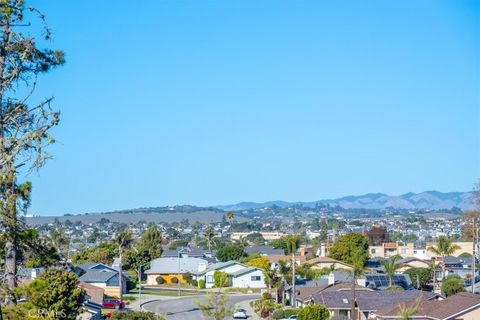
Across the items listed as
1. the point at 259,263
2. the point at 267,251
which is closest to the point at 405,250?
the point at 267,251

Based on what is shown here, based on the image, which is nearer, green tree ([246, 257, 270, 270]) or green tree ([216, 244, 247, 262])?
green tree ([246, 257, 270, 270])

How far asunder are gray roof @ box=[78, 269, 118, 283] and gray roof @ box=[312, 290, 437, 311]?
26.2 metres

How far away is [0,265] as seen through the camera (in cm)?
1702

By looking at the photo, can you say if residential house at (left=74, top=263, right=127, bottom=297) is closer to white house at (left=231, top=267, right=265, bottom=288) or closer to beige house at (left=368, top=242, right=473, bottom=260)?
white house at (left=231, top=267, right=265, bottom=288)

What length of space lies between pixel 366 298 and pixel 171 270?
47015mm

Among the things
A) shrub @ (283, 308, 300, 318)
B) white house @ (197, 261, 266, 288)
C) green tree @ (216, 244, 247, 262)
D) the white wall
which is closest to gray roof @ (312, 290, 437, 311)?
shrub @ (283, 308, 300, 318)

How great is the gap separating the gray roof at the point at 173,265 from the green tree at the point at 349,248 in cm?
1574

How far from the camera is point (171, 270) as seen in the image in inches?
3831

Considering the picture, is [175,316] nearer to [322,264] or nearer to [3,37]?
[322,264]

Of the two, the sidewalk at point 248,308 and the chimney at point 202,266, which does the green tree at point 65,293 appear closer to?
the sidewalk at point 248,308

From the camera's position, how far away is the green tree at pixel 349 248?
99887mm

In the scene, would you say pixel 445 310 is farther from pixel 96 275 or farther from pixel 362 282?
pixel 96 275

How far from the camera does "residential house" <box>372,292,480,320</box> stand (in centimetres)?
4212

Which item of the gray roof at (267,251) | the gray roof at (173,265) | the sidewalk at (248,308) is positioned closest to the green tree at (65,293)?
the sidewalk at (248,308)
